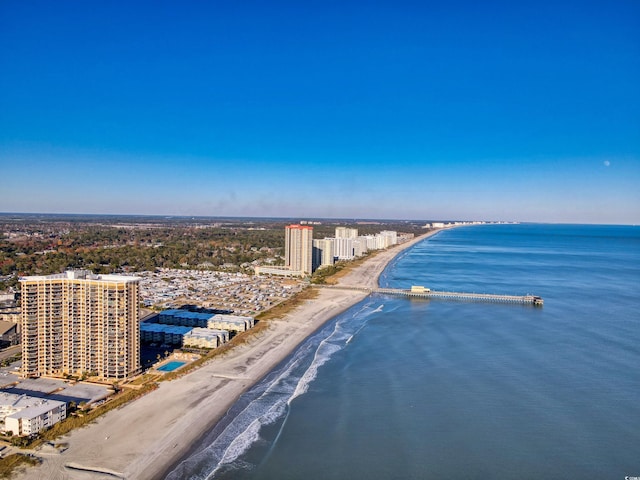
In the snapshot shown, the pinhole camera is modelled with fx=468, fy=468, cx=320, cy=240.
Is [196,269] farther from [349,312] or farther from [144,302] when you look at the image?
[349,312]

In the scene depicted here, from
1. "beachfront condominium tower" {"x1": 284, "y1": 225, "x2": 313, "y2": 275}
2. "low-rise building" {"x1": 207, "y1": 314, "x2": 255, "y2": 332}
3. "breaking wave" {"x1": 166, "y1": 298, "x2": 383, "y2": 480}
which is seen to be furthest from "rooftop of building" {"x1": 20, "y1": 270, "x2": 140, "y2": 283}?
"beachfront condominium tower" {"x1": 284, "y1": 225, "x2": 313, "y2": 275}

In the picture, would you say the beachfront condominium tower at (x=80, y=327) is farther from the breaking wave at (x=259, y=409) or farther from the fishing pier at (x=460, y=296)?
the fishing pier at (x=460, y=296)

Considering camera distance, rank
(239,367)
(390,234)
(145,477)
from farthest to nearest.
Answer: (390,234) → (239,367) → (145,477)

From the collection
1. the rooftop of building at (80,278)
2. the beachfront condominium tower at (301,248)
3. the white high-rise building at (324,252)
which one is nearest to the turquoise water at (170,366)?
the rooftop of building at (80,278)

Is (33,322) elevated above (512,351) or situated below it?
above

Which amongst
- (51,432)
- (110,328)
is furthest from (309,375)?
(51,432)

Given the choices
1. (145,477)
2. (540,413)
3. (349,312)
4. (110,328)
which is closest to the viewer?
(145,477)

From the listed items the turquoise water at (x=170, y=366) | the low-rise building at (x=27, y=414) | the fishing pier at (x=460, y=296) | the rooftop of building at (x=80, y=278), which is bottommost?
the turquoise water at (x=170, y=366)
